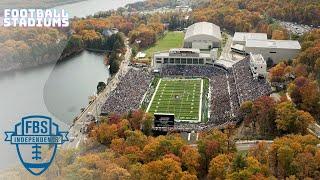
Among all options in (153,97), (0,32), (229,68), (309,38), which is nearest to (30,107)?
(153,97)

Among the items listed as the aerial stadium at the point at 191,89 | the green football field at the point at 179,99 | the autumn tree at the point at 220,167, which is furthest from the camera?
the green football field at the point at 179,99

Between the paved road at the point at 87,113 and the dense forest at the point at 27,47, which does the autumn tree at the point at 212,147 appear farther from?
the dense forest at the point at 27,47

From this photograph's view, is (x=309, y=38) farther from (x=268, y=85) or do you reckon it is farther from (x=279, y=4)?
(x=279, y=4)

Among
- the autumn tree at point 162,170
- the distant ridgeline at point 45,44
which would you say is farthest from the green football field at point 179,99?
the distant ridgeline at point 45,44

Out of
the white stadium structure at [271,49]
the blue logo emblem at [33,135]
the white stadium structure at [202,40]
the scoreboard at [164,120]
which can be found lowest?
the scoreboard at [164,120]

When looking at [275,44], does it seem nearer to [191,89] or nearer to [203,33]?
[203,33]

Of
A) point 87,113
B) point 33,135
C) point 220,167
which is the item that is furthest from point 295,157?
point 87,113

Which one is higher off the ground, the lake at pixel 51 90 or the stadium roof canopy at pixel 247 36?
the stadium roof canopy at pixel 247 36
